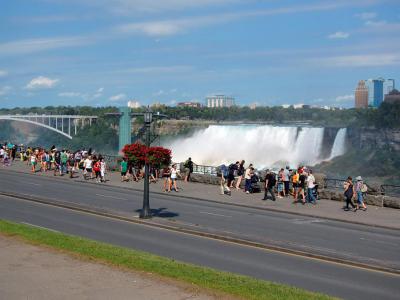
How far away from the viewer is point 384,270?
1276 centimetres

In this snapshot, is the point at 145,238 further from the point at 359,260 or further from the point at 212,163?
the point at 212,163

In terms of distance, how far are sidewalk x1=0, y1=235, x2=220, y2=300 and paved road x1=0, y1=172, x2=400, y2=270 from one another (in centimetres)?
593

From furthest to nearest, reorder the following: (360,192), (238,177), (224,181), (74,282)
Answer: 1. (238,177)
2. (224,181)
3. (360,192)
4. (74,282)

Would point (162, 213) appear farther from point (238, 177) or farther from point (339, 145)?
point (339, 145)

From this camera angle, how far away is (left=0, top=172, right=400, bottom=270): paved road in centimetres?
1517

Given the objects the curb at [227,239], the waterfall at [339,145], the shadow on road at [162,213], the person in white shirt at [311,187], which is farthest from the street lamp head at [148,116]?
the waterfall at [339,145]

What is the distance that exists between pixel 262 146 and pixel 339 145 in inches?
453

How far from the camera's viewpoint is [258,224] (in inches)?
765

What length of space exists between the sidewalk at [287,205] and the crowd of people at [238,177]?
425mm

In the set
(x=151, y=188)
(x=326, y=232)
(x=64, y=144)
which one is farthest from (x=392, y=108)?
(x=326, y=232)

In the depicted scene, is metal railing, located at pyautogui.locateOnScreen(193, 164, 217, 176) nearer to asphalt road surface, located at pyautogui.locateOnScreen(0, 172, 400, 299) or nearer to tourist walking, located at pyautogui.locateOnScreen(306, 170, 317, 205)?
asphalt road surface, located at pyautogui.locateOnScreen(0, 172, 400, 299)

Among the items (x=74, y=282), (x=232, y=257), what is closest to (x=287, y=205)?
(x=232, y=257)

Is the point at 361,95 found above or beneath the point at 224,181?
above

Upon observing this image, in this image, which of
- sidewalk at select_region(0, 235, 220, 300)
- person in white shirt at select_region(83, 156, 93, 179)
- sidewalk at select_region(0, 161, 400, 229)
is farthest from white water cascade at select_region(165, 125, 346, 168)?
sidewalk at select_region(0, 235, 220, 300)
